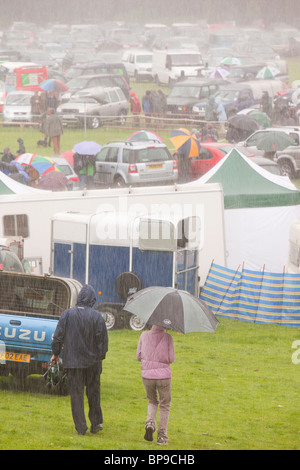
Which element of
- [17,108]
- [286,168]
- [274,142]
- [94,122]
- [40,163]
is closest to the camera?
[40,163]

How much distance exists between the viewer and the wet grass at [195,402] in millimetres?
8258

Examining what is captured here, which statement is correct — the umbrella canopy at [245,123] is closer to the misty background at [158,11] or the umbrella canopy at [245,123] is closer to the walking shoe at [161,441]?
the walking shoe at [161,441]

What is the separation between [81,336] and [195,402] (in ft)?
9.01

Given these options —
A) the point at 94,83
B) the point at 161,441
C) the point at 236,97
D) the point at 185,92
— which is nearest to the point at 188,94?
the point at 185,92

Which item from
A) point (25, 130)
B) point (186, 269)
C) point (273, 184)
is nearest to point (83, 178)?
point (273, 184)

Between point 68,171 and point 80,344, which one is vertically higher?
point 80,344

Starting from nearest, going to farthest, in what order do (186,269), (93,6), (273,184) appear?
(186,269)
(273,184)
(93,6)

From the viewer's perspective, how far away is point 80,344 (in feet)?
26.7

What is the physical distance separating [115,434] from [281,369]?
4.73 m

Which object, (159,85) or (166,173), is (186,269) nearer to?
(166,173)

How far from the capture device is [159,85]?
49219mm

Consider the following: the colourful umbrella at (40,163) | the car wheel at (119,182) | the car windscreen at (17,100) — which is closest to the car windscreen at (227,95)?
the car windscreen at (17,100)

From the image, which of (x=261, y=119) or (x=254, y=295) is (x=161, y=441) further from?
(x=261, y=119)

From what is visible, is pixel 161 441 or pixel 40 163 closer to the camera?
pixel 161 441
